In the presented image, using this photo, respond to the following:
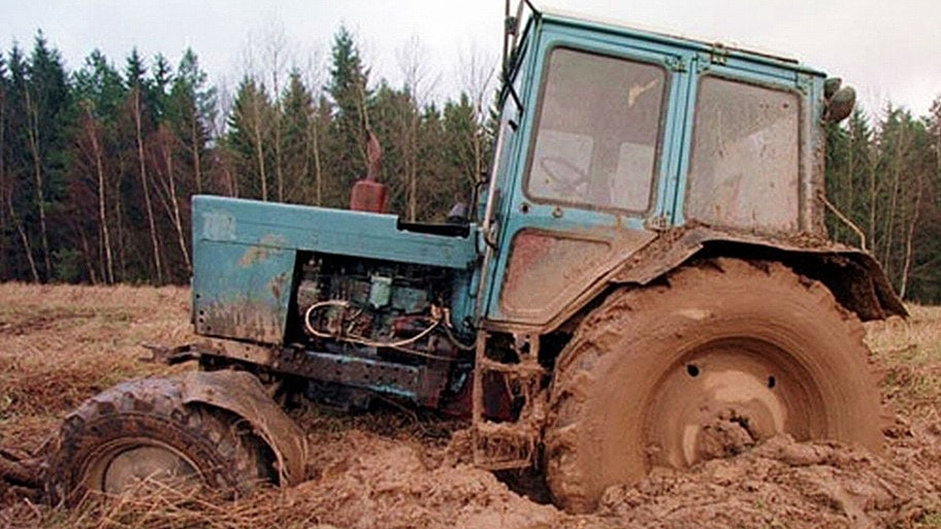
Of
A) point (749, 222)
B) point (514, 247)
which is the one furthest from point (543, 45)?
point (749, 222)

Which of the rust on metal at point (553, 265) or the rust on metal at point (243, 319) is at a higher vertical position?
the rust on metal at point (553, 265)

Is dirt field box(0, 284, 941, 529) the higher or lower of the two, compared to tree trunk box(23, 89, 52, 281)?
lower

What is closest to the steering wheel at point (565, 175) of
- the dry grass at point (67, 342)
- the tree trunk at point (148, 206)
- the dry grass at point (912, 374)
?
the dry grass at point (912, 374)

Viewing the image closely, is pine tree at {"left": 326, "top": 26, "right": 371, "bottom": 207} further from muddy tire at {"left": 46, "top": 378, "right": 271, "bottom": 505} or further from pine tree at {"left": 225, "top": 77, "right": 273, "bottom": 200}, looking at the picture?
muddy tire at {"left": 46, "top": 378, "right": 271, "bottom": 505}

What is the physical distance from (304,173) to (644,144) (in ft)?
78.0

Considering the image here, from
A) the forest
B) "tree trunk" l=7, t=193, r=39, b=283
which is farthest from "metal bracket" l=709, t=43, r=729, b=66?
"tree trunk" l=7, t=193, r=39, b=283

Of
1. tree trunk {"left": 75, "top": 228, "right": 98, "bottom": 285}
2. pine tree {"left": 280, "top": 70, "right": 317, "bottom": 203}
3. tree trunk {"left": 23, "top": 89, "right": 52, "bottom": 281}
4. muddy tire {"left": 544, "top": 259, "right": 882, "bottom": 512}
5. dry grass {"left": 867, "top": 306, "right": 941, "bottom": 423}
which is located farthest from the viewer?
tree trunk {"left": 23, "top": 89, "right": 52, "bottom": 281}

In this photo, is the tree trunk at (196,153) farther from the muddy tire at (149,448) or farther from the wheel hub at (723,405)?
the wheel hub at (723,405)

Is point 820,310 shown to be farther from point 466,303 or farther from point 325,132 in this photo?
point 325,132

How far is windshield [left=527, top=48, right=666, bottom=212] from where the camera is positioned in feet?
10.6

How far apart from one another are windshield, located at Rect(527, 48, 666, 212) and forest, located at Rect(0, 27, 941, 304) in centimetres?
2144

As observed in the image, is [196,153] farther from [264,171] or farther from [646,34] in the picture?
[646,34]

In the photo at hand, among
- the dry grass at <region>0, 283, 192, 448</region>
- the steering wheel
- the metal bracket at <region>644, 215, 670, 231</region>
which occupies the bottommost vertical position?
the dry grass at <region>0, 283, 192, 448</region>

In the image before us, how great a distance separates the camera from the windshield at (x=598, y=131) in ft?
A: 10.6
